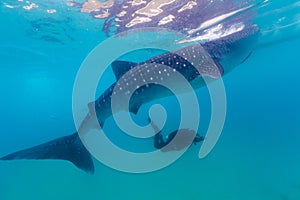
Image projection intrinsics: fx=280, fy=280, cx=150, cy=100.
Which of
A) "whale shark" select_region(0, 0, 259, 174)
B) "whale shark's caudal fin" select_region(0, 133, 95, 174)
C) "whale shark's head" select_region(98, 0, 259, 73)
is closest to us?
"whale shark's caudal fin" select_region(0, 133, 95, 174)

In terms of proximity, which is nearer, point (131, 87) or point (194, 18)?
point (131, 87)

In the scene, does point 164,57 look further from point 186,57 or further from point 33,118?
point 33,118

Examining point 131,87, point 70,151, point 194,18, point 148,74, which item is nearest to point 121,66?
point 131,87

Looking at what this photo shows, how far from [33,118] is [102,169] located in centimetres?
11229

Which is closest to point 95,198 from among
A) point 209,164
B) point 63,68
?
point 209,164

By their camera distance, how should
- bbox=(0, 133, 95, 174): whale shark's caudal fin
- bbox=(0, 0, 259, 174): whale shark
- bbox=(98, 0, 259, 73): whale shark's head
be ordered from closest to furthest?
bbox=(0, 133, 95, 174): whale shark's caudal fin, bbox=(0, 0, 259, 174): whale shark, bbox=(98, 0, 259, 73): whale shark's head

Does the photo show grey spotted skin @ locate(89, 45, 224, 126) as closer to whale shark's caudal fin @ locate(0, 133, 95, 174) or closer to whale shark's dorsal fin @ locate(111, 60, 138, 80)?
whale shark's dorsal fin @ locate(111, 60, 138, 80)

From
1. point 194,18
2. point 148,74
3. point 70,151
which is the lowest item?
point 70,151

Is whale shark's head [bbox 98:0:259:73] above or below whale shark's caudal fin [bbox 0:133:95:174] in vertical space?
above

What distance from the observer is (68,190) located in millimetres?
29688

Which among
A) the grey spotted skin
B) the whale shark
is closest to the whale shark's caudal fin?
the whale shark

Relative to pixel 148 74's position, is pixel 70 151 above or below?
below

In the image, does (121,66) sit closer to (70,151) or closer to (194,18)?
(70,151)

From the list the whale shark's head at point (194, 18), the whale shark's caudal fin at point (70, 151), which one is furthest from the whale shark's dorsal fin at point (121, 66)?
the whale shark's head at point (194, 18)
